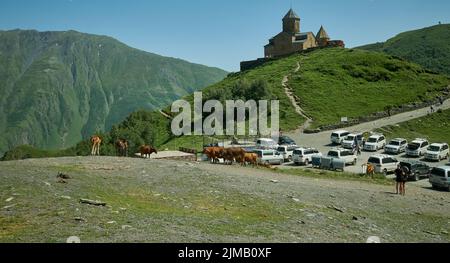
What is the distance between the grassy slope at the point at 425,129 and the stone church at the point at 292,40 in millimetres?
71911

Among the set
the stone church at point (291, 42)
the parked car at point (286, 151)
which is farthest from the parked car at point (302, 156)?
the stone church at point (291, 42)

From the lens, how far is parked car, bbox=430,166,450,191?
3519cm

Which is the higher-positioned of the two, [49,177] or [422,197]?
[49,177]

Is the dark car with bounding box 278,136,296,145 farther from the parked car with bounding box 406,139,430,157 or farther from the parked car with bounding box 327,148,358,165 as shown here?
the parked car with bounding box 406,139,430,157

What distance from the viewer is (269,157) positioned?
4716cm

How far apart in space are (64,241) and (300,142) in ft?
184

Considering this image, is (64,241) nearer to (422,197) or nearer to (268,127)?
(422,197)

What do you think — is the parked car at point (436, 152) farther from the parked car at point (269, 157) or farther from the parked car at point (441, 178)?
the parked car at point (269, 157)

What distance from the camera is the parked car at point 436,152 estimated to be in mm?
53094

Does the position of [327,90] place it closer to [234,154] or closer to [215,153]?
[234,154]

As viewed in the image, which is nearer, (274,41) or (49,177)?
(49,177)

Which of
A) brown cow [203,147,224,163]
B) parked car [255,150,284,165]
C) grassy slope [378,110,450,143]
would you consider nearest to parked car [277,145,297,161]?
parked car [255,150,284,165]
